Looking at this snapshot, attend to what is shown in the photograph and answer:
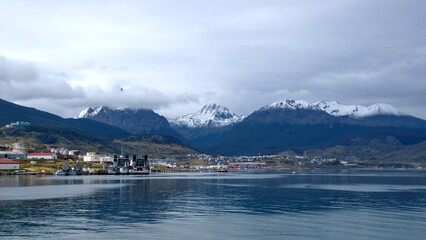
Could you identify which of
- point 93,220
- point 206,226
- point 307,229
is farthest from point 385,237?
point 93,220

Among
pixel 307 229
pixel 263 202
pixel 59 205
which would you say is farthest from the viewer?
pixel 263 202

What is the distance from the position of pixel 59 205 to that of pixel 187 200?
27.7 m

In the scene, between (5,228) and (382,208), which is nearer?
(5,228)

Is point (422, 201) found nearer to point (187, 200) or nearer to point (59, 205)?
point (187, 200)

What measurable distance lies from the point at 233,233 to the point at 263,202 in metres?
40.6

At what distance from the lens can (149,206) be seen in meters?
91.6

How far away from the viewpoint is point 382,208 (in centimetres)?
8994

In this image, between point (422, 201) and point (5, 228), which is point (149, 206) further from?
point (422, 201)

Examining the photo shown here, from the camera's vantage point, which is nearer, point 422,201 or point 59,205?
point 59,205

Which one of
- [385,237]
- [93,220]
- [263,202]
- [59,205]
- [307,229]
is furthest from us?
[263,202]

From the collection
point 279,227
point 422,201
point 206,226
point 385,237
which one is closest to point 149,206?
point 206,226

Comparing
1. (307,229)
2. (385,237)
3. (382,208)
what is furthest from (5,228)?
(382,208)

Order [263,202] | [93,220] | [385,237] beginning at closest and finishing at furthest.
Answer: [385,237]
[93,220]
[263,202]

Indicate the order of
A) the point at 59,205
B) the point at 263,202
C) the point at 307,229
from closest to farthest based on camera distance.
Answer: the point at 307,229 → the point at 59,205 → the point at 263,202
